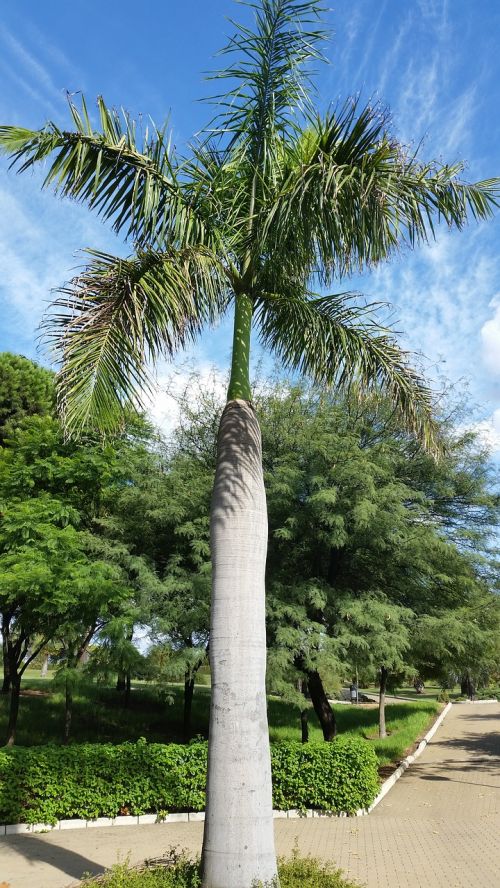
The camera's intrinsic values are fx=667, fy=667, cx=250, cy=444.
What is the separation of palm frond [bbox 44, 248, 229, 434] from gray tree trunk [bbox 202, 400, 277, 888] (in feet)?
4.31

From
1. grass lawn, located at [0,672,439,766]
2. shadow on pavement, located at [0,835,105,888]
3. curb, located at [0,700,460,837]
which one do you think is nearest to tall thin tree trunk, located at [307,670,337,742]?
grass lawn, located at [0,672,439,766]

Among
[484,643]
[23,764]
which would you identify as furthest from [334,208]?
[484,643]

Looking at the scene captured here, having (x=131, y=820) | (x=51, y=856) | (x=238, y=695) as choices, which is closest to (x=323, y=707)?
(x=131, y=820)

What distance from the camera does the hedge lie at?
1055 cm

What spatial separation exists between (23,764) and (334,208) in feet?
31.4

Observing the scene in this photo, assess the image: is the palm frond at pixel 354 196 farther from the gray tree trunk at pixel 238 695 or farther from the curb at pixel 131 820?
the curb at pixel 131 820

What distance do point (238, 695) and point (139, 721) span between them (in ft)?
63.2

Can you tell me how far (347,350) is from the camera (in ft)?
24.6

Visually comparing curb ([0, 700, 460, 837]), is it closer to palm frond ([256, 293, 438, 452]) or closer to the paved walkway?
the paved walkway

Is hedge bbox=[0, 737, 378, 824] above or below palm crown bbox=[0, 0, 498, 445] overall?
below

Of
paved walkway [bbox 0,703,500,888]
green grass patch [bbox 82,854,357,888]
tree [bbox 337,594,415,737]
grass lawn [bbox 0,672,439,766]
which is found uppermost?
tree [bbox 337,594,415,737]

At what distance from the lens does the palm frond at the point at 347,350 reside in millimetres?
7512

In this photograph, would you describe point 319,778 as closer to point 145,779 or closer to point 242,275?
point 145,779

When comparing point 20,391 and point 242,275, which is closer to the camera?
point 242,275
